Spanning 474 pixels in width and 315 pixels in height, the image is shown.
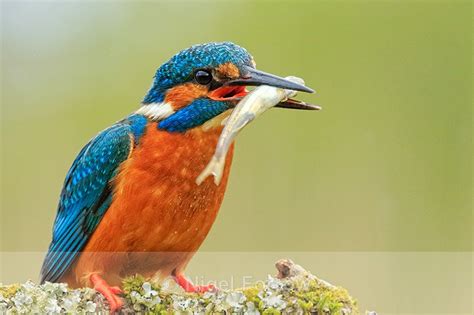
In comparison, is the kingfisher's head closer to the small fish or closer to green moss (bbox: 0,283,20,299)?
the small fish

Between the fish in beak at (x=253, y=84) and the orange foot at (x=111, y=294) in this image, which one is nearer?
the orange foot at (x=111, y=294)

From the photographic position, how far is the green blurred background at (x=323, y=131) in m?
6.50

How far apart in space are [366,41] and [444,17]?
891 millimetres

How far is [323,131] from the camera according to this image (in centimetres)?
781

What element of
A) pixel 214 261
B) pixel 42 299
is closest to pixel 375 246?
pixel 214 261

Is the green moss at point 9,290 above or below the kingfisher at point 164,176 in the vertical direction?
below

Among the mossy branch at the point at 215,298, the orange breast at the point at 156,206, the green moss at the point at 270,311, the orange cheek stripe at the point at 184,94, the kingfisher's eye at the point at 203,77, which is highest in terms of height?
the kingfisher's eye at the point at 203,77

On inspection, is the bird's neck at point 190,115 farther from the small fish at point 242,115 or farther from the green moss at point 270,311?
the green moss at point 270,311

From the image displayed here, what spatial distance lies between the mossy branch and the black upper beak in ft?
2.25

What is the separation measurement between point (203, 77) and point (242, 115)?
40 cm

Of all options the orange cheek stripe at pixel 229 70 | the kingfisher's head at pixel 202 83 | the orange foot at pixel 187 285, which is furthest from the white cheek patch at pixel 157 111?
the orange foot at pixel 187 285

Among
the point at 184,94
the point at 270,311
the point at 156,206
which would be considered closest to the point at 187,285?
the point at 156,206

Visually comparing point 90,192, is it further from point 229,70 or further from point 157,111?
point 229,70

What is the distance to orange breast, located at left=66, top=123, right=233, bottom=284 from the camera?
329 cm
